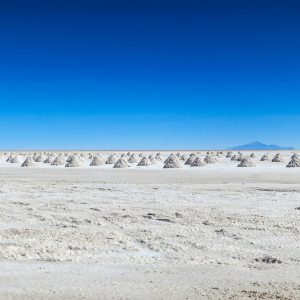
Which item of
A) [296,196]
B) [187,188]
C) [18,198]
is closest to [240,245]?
[296,196]

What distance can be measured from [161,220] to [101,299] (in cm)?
487

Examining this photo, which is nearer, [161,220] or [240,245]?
[240,245]

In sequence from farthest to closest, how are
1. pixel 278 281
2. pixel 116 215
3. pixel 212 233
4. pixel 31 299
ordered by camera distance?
pixel 116 215 < pixel 212 233 < pixel 278 281 < pixel 31 299

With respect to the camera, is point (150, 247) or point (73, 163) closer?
point (150, 247)

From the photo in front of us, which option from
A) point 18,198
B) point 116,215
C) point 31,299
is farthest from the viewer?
point 18,198

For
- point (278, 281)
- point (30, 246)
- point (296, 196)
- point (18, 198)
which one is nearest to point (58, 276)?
point (30, 246)

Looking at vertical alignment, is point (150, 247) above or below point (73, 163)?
below

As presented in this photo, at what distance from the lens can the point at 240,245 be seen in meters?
8.13

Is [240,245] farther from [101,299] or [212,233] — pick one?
[101,299]

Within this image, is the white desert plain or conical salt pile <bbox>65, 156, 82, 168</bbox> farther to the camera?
conical salt pile <bbox>65, 156, 82, 168</bbox>

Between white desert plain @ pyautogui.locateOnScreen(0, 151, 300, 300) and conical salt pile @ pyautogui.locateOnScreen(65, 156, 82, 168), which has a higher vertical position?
conical salt pile @ pyautogui.locateOnScreen(65, 156, 82, 168)

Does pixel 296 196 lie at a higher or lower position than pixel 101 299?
higher

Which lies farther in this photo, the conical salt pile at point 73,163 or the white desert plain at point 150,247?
the conical salt pile at point 73,163

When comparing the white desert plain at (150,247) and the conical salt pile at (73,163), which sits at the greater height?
the conical salt pile at (73,163)
